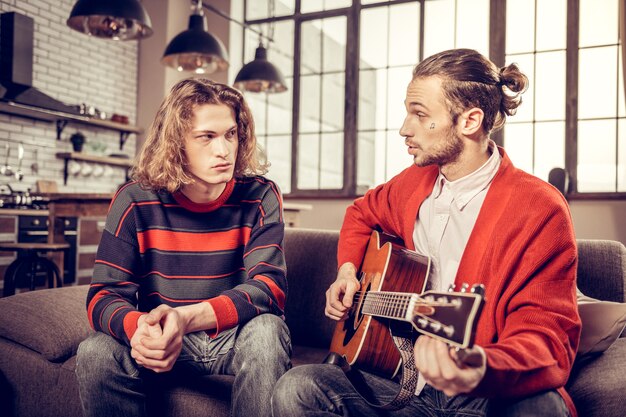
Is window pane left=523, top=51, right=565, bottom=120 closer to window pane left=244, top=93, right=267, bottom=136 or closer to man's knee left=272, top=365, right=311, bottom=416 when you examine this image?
window pane left=244, top=93, right=267, bottom=136

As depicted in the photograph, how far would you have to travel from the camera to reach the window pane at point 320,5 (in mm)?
6270

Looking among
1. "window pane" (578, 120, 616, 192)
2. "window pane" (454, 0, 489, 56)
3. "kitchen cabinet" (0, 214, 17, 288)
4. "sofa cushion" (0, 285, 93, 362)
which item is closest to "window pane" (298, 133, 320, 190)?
"window pane" (454, 0, 489, 56)

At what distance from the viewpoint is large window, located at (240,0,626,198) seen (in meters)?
5.21

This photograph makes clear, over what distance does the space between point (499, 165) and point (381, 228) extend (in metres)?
0.44

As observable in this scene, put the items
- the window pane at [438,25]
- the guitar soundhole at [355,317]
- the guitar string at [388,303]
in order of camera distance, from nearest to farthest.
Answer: the guitar string at [388,303] < the guitar soundhole at [355,317] < the window pane at [438,25]

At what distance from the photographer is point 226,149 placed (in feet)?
5.13

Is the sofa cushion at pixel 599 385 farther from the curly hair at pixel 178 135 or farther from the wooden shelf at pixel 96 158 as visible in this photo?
the wooden shelf at pixel 96 158

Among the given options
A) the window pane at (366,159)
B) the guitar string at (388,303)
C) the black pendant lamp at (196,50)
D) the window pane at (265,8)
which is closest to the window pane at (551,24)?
the window pane at (366,159)

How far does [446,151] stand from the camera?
4.70ft

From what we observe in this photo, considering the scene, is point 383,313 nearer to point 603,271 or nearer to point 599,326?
point 599,326

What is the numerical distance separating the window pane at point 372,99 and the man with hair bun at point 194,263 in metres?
4.48

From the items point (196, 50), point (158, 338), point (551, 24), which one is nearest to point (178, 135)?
point (158, 338)

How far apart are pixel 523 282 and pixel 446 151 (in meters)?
0.41

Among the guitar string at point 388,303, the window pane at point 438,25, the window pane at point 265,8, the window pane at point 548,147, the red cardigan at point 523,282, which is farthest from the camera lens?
the window pane at point 265,8
